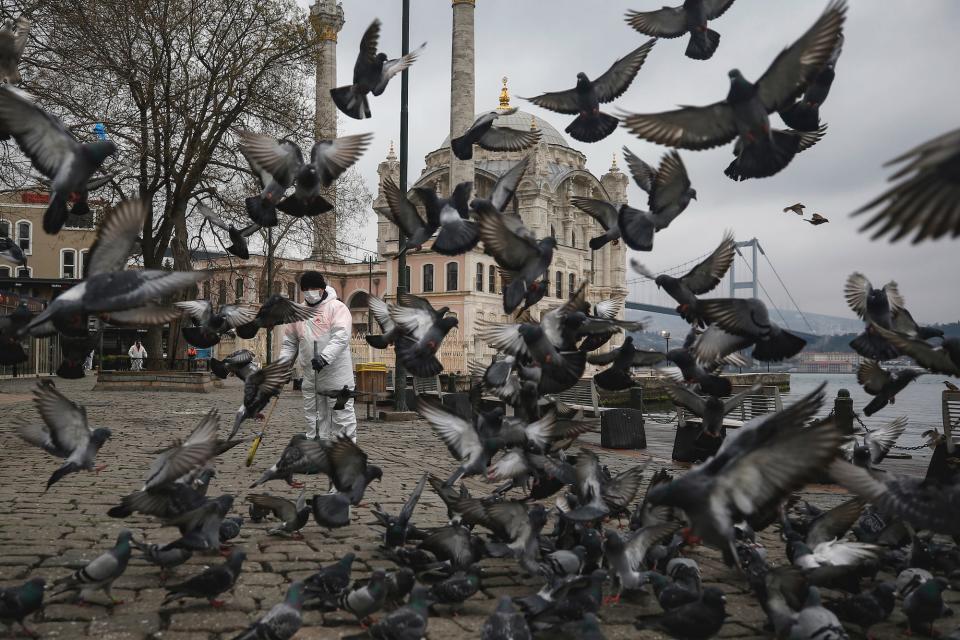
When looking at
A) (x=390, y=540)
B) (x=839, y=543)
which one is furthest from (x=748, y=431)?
(x=390, y=540)

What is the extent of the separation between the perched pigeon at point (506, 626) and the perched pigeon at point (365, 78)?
340cm

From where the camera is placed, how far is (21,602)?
3.45 metres

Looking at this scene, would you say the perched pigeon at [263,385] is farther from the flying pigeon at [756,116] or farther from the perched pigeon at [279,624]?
the flying pigeon at [756,116]

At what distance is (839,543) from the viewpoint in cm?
426

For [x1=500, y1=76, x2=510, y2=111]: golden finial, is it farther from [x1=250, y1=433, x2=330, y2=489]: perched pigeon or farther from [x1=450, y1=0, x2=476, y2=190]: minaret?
[x1=250, y1=433, x2=330, y2=489]: perched pigeon

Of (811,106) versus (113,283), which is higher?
(811,106)

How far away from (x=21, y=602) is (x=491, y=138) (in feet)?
13.6

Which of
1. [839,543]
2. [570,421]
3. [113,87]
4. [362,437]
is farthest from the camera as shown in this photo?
[113,87]

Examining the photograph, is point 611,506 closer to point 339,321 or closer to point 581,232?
point 339,321

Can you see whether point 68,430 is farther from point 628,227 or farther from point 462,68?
point 462,68

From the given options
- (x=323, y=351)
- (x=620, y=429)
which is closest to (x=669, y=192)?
(x=323, y=351)

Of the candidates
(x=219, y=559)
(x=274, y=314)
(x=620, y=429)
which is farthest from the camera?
(x=620, y=429)

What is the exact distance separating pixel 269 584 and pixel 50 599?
1.13 metres

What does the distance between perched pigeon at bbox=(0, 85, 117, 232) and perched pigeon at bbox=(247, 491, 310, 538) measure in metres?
2.50
